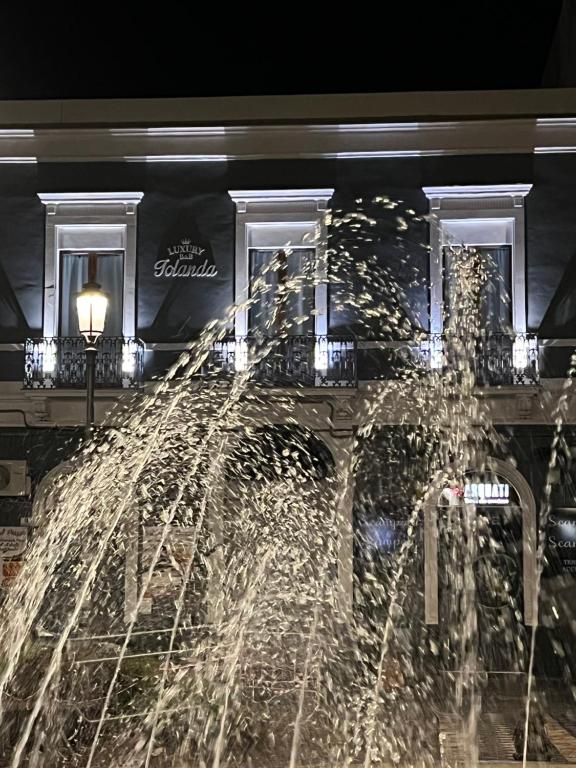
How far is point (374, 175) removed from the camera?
15.7 metres

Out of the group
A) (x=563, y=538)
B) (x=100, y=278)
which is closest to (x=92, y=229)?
(x=100, y=278)

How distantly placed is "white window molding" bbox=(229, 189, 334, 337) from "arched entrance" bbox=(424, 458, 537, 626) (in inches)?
134

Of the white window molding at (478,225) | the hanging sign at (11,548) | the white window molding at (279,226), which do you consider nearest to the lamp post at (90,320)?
the hanging sign at (11,548)

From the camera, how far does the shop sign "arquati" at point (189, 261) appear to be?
15.8 m

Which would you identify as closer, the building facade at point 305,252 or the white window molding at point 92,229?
the building facade at point 305,252

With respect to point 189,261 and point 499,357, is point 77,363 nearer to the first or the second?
point 189,261

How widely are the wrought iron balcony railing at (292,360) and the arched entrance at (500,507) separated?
7.60 ft

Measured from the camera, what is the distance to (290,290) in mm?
16188

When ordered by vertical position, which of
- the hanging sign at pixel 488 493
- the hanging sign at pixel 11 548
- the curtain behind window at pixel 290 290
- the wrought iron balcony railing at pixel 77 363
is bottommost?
the hanging sign at pixel 11 548

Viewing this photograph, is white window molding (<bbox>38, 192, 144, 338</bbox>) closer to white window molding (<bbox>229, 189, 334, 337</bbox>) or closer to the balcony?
the balcony

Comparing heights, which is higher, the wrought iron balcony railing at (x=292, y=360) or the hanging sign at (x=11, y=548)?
the wrought iron balcony railing at (x=292, y=360)

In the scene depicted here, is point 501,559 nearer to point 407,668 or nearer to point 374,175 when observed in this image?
point 407,668

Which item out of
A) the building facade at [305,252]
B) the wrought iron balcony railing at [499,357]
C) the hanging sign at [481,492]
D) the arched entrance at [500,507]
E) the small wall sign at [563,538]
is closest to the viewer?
the small wall sign at [563,538]

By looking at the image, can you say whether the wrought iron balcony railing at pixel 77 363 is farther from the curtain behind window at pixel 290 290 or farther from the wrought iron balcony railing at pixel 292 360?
the curtain behind window at pixel 290 290
